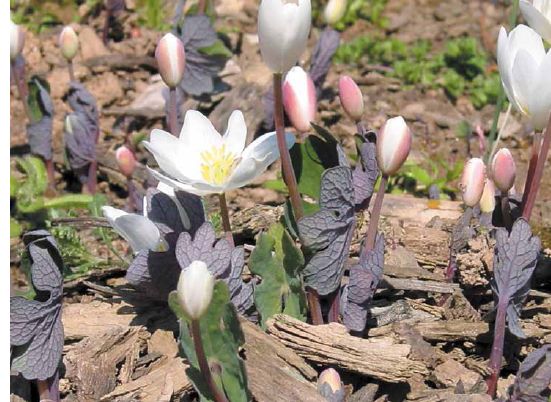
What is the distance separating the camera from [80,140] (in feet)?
10.8

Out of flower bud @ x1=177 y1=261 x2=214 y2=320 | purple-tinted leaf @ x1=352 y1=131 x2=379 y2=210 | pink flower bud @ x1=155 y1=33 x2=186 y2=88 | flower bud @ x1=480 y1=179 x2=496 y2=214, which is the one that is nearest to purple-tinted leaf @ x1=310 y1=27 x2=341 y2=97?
pink flower bud @ x1=155 y1=33 x2=186 y2=88

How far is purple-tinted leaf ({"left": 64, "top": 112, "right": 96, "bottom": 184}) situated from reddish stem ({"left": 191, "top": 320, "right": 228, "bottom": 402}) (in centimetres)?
153

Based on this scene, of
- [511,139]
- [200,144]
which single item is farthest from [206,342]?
[511,139]

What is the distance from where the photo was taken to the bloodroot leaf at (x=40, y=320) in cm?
207

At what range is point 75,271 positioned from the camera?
8.80 feet

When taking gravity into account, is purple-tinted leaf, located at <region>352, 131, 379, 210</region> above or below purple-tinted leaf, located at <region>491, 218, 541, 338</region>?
above

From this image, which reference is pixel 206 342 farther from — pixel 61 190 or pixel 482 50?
pixel 482 50

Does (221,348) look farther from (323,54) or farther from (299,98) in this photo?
Result: (323,54)

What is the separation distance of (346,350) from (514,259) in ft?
1.22

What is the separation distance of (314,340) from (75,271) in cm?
85

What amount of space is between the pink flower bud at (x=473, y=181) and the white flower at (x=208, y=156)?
0.39 m

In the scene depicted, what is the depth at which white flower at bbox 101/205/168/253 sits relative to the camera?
2.11 m

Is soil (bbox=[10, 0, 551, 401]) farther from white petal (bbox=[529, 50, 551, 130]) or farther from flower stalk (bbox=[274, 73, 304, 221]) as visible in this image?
white petal (bbox=[529, 50, 551, 130])

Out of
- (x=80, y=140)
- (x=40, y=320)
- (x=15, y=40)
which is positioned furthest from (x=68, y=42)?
(x=40, y=320)
